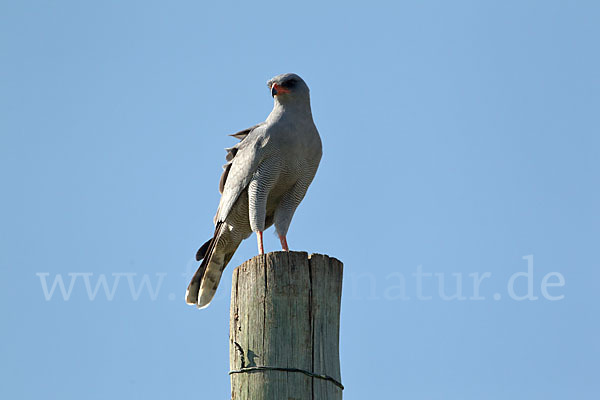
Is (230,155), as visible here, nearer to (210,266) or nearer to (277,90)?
(277,90)

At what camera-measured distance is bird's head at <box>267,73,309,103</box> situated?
6.97 m

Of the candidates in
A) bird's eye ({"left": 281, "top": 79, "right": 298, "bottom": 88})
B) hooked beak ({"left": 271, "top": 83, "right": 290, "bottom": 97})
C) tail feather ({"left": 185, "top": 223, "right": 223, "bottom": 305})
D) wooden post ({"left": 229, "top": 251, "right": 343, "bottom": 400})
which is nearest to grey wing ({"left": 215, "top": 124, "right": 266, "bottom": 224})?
tail feather ({"left": 185, "top": 223, "right": 223, "bottom": 305})

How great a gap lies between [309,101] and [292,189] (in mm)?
824

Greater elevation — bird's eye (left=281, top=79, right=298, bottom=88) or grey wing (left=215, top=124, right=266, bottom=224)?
bird's eye (left=281, top=79, right=298, bottom=88)

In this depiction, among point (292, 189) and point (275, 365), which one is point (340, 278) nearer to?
point (275, 365)

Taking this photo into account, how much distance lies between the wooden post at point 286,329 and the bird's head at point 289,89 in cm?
301

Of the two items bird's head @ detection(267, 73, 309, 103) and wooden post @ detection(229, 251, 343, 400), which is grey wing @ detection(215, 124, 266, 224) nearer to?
bird's head @ detection(267, 73, 309, 103)

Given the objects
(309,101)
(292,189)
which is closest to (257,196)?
(292,189)

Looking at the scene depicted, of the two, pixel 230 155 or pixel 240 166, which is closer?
pixel 240 166

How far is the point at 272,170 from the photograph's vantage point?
6.79 meters

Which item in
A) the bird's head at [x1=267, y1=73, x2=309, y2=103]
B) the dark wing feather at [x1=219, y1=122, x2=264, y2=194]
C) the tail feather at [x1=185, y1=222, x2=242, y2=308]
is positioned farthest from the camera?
the tail feather at [x1=185, y1=222, x2=242, y2=308]

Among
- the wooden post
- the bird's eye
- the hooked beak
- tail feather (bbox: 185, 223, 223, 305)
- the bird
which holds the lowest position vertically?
the wooden post

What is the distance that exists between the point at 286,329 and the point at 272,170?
2933 mm

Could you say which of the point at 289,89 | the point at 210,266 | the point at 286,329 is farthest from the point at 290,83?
the point at 286,329
